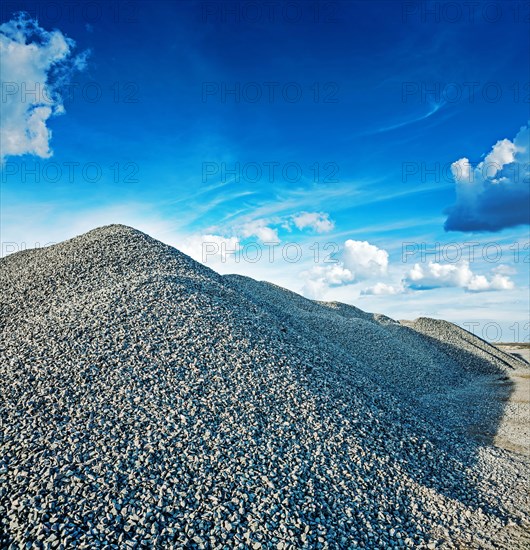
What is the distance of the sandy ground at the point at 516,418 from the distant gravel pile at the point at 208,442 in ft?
5.20

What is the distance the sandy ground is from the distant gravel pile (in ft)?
5.20

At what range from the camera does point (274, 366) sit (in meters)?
12.4

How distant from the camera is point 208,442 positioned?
8.77 metres

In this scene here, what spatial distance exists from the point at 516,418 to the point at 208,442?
1570 cm

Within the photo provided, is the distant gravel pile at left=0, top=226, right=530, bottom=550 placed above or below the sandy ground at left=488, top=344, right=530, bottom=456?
above

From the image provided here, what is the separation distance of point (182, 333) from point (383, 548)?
8.01 m

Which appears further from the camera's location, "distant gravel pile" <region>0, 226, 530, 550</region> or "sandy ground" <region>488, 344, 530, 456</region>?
"sandy ground" <region>488, 344, 530, 456</region>

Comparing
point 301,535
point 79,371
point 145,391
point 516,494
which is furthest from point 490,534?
point 79,371

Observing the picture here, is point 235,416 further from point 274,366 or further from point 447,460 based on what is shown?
point 447,460

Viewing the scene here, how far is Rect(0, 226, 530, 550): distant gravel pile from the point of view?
7004mm

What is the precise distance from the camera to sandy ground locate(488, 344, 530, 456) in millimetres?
14359

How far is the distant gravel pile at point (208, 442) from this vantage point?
23.0 feet

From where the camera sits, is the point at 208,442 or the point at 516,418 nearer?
the point at 208,442

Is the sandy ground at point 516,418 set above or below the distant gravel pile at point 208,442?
below
